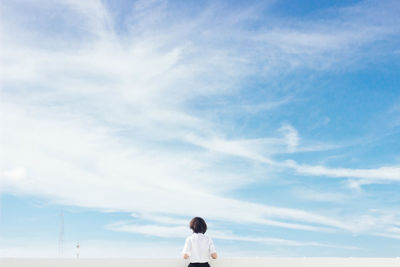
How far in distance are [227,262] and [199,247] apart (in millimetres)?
858

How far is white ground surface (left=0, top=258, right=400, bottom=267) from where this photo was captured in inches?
272

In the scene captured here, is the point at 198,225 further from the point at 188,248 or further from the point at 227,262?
the point at 227,262

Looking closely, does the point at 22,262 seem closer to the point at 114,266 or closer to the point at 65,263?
the point at 65,263

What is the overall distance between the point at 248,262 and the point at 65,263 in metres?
2.86

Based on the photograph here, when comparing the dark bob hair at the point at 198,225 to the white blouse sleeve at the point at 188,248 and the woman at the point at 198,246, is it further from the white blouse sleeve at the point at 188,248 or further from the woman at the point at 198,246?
the white blouse sleeve at the point at 188,248

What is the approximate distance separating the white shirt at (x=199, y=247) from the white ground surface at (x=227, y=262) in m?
0.49

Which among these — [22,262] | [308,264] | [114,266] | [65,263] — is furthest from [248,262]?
[22,262]

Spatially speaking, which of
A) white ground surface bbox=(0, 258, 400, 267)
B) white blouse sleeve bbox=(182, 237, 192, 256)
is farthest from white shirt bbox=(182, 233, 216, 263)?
white ground surface bbox=(0, 258, 400, 267)

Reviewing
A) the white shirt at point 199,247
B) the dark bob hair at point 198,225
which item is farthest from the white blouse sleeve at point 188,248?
the dark bob hair at point 198,225

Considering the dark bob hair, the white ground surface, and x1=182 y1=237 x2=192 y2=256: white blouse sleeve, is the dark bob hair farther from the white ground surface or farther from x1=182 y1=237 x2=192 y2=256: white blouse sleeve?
the white ground surface

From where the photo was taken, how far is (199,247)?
6418 millimetres

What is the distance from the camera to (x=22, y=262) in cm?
691

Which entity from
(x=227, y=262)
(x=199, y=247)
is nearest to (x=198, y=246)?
(x=199, y=247)

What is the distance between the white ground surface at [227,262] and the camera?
691cm
